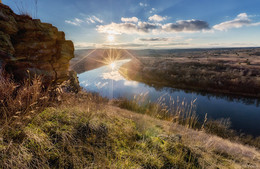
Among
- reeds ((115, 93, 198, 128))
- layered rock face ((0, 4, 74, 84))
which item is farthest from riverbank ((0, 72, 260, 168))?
reeds ((115, 93, 198, 128))

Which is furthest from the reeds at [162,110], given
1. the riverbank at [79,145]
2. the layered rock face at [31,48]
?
the layered rock face at [31,48]

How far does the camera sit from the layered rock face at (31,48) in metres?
5.36

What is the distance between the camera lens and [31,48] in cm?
648

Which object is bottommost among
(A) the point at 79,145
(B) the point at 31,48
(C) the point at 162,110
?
(C) the point at 162,110

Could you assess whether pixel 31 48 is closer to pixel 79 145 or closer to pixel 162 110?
pixel 79 145

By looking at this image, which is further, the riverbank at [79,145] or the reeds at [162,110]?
the reeds at [162,110]

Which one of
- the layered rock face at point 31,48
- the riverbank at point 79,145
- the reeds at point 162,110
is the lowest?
the reeds at point 162,110

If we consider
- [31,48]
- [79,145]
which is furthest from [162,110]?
[31,48]

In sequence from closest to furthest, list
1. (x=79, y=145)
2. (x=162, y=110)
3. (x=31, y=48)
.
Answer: (x=79, y=145) < (x=31, y=48) < (x=162, y=110)

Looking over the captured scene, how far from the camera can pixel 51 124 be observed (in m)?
3.22

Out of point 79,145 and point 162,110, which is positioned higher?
point 79,145

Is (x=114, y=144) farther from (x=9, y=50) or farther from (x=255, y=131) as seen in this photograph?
(x=255, y=131)

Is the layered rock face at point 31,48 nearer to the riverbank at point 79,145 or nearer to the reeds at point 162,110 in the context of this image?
the riverbank at point 79,145

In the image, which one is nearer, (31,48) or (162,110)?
(31,48)
